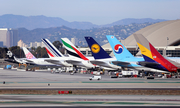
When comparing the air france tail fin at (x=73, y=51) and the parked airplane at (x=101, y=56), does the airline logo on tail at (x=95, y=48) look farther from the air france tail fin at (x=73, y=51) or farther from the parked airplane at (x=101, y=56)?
the air france tail fin at (x=73, y=51)

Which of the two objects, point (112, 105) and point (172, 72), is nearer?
point (112, 105)

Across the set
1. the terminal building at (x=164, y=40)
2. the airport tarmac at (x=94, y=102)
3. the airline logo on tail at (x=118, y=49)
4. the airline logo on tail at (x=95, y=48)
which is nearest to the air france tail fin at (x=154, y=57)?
the airline logo on tail at (x=118, y=49)

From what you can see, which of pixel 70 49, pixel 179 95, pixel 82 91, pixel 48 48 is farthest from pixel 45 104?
pixel 48 48

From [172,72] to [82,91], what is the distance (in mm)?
26952

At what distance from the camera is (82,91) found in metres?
37.9

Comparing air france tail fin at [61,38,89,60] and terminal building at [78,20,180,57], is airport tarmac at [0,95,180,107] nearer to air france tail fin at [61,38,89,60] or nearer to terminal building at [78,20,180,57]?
air france tail fin at [61,38,89,60]

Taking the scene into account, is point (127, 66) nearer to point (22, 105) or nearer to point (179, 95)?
point (179, 95)

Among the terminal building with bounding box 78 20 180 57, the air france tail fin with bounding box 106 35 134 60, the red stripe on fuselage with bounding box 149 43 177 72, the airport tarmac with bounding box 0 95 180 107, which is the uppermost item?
the terminal building with bounding box 78 20 180 57

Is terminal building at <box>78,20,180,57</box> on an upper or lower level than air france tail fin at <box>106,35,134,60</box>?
upper

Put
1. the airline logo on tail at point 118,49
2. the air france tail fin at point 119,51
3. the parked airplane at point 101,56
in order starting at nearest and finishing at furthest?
the air france tail fin at point 119,51
the airline logo on tail at point 118,49
the parked airplane at point 101,56

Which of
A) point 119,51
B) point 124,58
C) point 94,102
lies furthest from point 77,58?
point 94,102

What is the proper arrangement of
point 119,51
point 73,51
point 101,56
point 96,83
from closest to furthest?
1. point 96,83
2. point 119,51
3. point 101,56
4. point 73,51

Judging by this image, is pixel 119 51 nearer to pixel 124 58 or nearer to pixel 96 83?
pixel 124 58

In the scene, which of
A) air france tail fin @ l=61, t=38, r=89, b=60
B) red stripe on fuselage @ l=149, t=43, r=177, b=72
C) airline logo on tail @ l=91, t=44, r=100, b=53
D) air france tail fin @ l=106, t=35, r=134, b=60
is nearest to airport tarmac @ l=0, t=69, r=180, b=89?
red stripe on fuselage @ l=149, t=43, r=177, b=72
